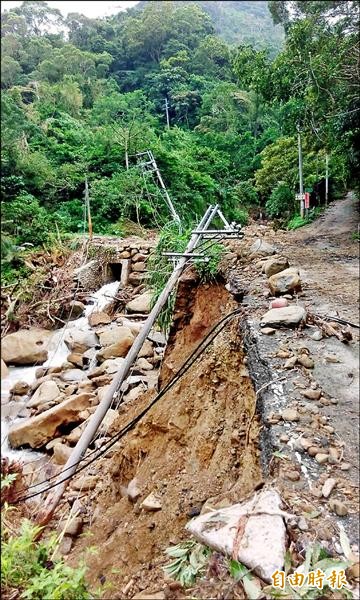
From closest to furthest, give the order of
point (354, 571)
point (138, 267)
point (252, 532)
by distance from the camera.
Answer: point (354, 571) → point (252, 532) → point (138, 267)

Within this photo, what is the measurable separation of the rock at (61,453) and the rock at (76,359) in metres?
2.25

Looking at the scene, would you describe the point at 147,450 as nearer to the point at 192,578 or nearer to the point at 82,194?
the point at 192,578

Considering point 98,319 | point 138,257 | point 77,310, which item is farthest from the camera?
point 138,257

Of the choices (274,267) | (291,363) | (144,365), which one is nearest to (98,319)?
(144,365)

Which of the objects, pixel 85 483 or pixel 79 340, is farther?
pixel 79 340

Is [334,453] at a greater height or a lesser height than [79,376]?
greater

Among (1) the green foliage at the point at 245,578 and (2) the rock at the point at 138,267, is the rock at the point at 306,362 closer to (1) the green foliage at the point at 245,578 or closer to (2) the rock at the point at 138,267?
(1) the green foliage at the point at 245,578

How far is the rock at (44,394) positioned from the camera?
19.1 feet

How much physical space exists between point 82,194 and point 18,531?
6181mm

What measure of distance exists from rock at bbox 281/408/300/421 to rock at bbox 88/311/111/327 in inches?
242

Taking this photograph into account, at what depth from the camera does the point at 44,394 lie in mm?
5977

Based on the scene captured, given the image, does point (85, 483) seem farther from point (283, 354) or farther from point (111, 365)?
point (283, 354)

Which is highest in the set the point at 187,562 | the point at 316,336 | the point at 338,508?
the point at 316,336

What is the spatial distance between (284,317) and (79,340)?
16.3 feet
